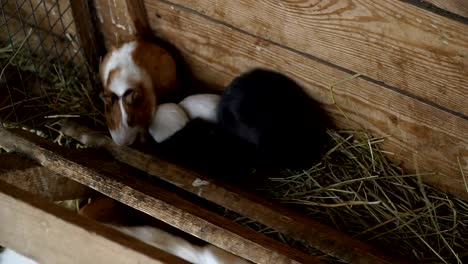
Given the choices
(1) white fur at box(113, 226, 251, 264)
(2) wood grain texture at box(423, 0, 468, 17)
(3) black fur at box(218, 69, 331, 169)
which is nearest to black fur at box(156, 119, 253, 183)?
(3) black fur at box(218, 69, 331, 169)

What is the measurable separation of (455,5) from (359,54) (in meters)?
0.37

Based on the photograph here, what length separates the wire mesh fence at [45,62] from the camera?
8.12 feet

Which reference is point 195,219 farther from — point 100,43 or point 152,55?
point 100,43


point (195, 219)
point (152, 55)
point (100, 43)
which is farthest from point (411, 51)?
point (100, 43)

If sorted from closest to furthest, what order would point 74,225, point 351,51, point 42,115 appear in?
point 74,225 < point 351,51 < point 42,115

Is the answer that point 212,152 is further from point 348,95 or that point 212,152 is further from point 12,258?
point 12,258

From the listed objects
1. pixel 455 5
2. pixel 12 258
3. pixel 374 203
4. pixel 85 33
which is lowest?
pixel 12 258

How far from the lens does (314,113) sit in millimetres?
2264

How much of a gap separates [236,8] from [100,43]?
0.71 meters

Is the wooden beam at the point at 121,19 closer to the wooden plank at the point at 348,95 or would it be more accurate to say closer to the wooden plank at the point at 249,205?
the wooden plank at the point at 348,95

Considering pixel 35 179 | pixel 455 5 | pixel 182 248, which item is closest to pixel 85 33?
pixel 35 179

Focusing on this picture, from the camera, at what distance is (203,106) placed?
7.71ft

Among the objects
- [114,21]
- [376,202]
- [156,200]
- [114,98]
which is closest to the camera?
[156,200]

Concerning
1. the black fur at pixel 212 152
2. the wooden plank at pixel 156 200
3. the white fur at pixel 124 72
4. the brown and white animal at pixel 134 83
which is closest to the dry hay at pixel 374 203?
the black fur at pixel 212 152
